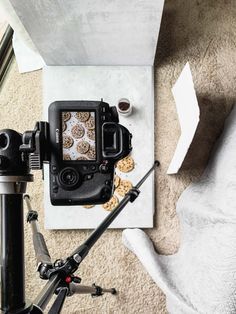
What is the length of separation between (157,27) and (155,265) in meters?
0.74

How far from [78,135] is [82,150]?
0.09 ft

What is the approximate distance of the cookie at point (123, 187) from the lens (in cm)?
129

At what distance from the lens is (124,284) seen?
1.30m

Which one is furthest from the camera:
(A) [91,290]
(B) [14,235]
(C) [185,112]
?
(C) [185,112]

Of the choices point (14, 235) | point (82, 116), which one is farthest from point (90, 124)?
point (14, 235)

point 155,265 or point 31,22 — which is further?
point 155,265

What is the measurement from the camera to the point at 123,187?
1299mm

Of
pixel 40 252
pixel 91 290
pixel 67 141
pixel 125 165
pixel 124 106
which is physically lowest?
pixel 91 290

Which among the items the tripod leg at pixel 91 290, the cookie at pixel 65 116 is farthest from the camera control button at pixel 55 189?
Result: the tripod leg at pixel 91 290

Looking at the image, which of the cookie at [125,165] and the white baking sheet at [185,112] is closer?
the white baking sheet at [185,112]

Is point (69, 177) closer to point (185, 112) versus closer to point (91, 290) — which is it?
point (91, 290)

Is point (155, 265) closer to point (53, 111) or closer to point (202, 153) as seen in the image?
point (202, 153)

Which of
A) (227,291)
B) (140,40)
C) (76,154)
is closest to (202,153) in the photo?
(140,40)

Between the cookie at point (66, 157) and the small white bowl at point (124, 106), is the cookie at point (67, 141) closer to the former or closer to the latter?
the cookie at point (66, 157)
